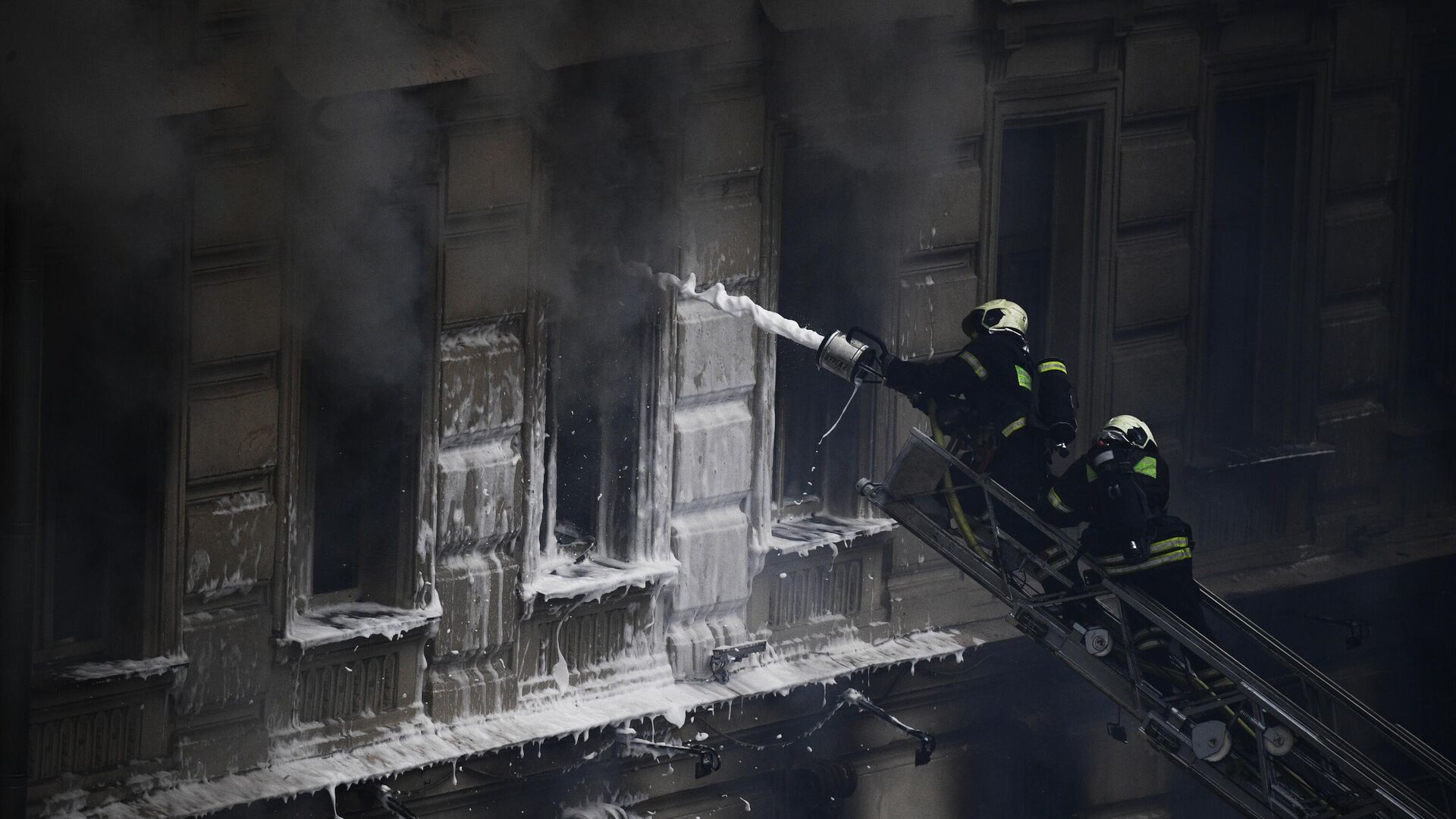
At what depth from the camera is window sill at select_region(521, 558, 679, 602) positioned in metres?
11.5

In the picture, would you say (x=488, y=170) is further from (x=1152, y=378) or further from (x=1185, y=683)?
(x=1152, y=378)

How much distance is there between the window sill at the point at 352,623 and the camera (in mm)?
10562

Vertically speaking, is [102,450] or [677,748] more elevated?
[102,450]

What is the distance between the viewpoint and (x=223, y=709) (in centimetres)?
1038

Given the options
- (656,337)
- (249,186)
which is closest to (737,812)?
(656,337)

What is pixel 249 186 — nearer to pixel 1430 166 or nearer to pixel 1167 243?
pixel 1167 243

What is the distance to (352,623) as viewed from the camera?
10.8 metres

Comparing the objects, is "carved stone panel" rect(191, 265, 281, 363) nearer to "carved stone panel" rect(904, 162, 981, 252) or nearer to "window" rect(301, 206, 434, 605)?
"window" rect(301, 206, 434, 605)

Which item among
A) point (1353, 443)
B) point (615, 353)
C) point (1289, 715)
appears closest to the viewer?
point (1289, 715)

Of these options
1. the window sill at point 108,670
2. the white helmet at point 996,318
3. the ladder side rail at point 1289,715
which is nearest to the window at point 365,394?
the window sill at point 108,670

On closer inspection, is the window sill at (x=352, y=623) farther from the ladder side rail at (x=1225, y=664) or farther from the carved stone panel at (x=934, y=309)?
the carved stone panel at (x=934, y=309)

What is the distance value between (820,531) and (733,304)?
1.53 metres

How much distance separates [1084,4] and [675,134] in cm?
291

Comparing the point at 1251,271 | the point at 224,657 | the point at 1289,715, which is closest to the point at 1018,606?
the point at 1289,715
